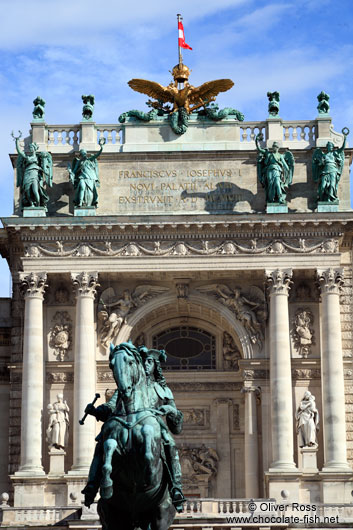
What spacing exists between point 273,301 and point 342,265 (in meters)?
3.77

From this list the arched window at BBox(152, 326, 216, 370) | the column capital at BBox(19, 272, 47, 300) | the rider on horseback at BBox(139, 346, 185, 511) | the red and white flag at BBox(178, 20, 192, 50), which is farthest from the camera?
the red and white flag at BBox(178, 20, 192, 50)

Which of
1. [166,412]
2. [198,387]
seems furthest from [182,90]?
[166,412]

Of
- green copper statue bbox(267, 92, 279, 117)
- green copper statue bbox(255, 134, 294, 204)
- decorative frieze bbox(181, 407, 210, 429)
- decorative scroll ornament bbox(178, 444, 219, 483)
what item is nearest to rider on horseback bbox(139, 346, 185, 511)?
green copper statue bbox(255, 134, 294, 204)

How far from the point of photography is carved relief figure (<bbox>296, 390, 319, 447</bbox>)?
4322 centimetres

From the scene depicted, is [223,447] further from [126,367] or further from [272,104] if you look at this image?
[126,367]

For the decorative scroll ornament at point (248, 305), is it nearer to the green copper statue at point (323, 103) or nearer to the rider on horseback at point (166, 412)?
the green copper statue at point (323, 103)

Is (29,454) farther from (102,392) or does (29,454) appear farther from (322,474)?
(322,474)

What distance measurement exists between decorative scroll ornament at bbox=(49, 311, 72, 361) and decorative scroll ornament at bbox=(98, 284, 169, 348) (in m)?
1.08

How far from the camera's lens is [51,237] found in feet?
147

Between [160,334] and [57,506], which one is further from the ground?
[160,334]

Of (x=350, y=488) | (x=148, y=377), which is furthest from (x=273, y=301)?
(x=148, y=377)

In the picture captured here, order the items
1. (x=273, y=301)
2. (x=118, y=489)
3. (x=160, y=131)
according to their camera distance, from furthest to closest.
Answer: (x=160, y=131) → (x=273, y=301) → (x=118, y=489)

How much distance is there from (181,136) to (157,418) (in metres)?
26.4

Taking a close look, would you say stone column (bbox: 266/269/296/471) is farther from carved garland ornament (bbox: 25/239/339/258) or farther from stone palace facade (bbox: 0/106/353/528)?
carved garland ornament (bbox: 25/239/339/258)
